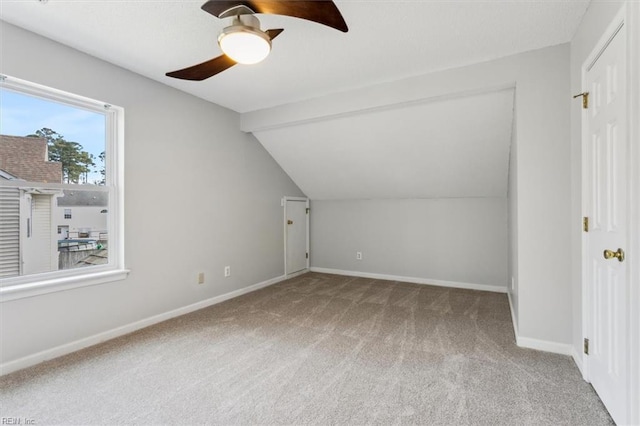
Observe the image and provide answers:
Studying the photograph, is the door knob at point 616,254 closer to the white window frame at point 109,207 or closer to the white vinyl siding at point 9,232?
the white window frame at point 109,207

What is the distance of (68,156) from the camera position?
249 centimetres

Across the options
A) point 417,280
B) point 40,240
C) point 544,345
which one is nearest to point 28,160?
point 40,240

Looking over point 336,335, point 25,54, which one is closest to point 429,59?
point 336,335

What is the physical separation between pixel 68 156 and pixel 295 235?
3302 millimetres

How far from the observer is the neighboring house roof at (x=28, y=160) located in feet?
7.04

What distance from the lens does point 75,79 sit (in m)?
2.43

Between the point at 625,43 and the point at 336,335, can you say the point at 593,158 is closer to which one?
the point at 625,43

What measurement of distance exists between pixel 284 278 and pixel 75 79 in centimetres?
356

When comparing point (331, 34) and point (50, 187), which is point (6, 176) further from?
point (331, 34)

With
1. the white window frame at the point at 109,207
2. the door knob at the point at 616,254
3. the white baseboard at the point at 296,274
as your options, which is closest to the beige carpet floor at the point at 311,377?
the white window frame at the point at 109,207

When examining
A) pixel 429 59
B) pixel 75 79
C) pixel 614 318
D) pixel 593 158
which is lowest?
pixel 614 318

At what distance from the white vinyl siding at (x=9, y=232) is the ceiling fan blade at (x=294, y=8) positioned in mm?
2050

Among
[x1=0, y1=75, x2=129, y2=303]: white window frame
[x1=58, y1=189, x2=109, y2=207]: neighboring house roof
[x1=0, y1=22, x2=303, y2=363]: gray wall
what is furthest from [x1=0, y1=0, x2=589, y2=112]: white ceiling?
[x1=58, y1=189, x2=109, y2=207]: neighboring house roof

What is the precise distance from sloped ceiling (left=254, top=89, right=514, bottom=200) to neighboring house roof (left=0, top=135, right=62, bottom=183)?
91.4 inches
